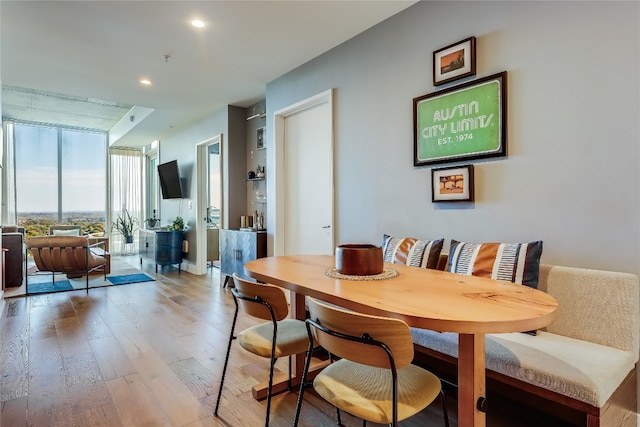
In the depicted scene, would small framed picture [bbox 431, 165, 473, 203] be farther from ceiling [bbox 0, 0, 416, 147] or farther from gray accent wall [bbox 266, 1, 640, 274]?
ceiling [bbox 0, 0, 416, 147]

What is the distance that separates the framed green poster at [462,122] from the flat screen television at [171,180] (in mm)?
4910

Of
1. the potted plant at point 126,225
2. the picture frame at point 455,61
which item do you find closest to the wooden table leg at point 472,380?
the picture frame at point 455,61

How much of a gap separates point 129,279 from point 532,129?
219 inches

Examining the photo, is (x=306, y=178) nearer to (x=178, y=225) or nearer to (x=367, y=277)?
(x=367, y=277)

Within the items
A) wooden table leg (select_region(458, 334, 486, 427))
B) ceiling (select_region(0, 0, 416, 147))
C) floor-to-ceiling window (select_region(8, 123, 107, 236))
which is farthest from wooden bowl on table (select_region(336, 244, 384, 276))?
floor-to-ceiling window (select_region(8, 123, 107, 236))

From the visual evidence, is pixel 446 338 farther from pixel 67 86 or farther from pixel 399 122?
pixel 67 86

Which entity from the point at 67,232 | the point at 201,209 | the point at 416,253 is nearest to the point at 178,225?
the point at 201,209

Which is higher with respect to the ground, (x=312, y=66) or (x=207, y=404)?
(x=312, y=66)

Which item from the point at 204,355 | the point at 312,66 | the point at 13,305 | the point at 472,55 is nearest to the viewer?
the point at 472,55

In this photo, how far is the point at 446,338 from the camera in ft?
5.94

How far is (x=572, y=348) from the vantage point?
1614mm

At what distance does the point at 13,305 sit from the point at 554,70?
5.45 metres

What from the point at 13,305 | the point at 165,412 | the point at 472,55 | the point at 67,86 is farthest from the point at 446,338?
the point at 67,86

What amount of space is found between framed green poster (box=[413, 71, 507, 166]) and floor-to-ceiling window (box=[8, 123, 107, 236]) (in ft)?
25.6
